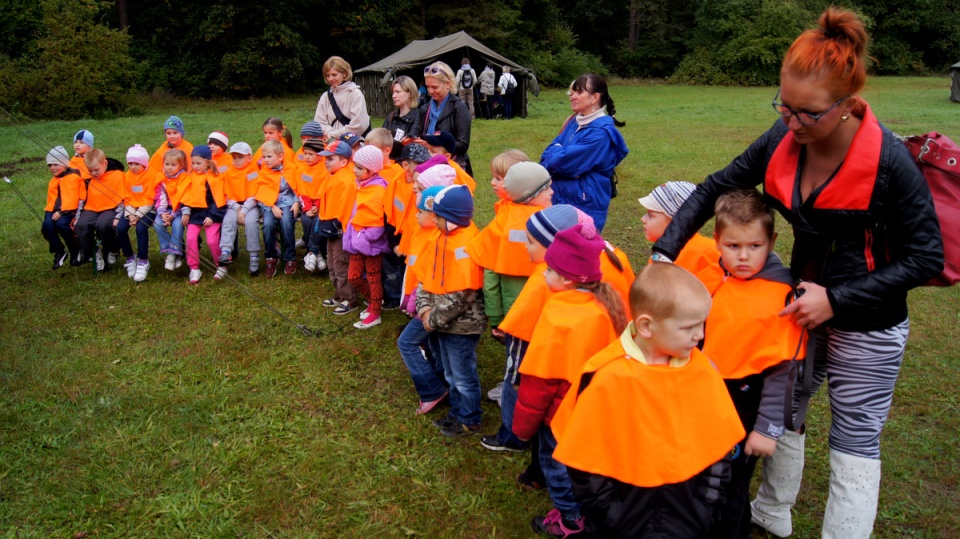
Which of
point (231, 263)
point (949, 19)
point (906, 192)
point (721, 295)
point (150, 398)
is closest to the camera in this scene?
point (906, 192)

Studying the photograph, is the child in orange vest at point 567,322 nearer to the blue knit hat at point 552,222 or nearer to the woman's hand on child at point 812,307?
the blue knit hat at point 552,222

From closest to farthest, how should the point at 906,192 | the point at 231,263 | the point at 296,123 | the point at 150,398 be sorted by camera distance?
the point at 906,192 < the point at 150,398 < the point at 231,263 < the point at 296,123

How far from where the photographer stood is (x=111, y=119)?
902 inches

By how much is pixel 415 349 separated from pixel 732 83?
4542 centimetres


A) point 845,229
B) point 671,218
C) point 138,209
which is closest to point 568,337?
point 671,218

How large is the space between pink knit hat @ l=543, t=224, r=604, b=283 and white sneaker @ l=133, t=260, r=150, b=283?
5812 millimetres

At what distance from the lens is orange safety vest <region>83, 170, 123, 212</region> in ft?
24.1

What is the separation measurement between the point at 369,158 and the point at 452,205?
77.8 inches

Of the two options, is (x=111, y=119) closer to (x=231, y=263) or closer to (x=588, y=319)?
(x=231, y=263)

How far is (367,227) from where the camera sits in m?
5.80

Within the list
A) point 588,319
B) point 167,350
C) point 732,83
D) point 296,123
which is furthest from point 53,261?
point 732,83

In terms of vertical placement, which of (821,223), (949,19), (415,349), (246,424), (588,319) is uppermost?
(949,19)

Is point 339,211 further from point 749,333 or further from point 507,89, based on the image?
point 507,89

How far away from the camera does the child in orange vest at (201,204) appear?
23.7 feet
